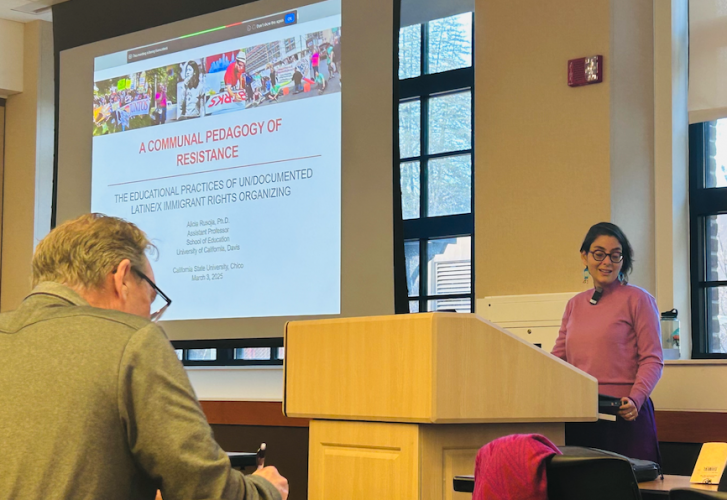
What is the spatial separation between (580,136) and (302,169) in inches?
49.7

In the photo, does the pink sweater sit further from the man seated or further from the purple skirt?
the man seated

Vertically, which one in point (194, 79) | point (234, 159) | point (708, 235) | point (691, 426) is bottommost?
point (691, 426)

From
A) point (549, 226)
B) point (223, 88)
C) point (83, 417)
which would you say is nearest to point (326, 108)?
point (223, 88)

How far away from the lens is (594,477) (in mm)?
1447

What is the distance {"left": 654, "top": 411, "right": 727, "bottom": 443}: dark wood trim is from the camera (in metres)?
3.01

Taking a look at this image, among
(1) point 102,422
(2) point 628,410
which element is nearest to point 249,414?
(2) point 628,410

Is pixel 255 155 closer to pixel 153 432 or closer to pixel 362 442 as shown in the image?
pixel 362 442

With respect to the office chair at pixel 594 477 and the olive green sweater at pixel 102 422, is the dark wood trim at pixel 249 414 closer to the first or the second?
the office chair at pixel 594 477

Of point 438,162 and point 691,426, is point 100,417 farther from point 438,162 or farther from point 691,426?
point 438,162

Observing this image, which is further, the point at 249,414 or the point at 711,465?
the point at 249,414

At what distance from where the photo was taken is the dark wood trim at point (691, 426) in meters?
3.01

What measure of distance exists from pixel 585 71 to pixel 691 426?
62.6 inches

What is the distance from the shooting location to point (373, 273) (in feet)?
12.1

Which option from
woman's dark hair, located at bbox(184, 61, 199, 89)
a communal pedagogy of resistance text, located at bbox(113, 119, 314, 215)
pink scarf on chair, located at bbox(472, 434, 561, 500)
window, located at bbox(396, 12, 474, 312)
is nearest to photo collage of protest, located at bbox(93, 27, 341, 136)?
woman's dark hair, located at bbox(184, 61, 199, 89)
